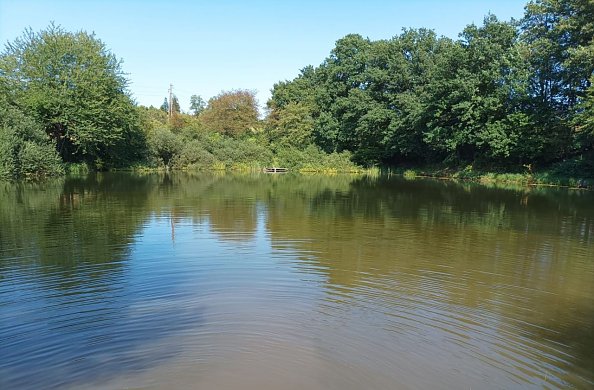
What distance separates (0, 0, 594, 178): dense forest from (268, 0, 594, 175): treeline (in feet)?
0.43

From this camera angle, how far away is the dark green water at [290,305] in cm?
522

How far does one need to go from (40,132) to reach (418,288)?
1429 inches

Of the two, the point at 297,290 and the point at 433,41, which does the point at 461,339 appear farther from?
the point at 433,41

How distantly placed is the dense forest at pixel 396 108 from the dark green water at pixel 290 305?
24.9m

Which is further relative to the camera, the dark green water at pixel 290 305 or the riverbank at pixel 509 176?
the riverbank at pixel 509 176

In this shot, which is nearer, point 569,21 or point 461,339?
point 461,339

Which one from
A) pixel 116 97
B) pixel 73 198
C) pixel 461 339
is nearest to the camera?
pixel 461 339

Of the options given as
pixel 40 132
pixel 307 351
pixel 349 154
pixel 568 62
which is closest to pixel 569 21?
pixel 568 62

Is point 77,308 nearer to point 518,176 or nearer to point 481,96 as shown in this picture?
point 518,176

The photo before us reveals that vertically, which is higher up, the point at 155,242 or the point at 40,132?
the point at 40,132

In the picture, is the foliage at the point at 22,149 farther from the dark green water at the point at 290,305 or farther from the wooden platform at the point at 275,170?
the wooden platform at the point at 275,170

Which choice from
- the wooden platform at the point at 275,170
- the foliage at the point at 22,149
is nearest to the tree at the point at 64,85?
the foliage at the point at 22,149

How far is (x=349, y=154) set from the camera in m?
60.5

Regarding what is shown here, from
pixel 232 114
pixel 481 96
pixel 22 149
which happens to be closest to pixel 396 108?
pixel 481 96
